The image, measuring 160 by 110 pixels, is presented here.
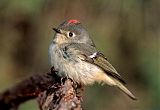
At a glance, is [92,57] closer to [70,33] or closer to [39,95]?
[70,33]

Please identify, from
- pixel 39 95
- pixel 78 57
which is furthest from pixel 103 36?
pixel 39 95

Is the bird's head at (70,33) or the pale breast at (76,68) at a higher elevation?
the bird's head at (70,33)

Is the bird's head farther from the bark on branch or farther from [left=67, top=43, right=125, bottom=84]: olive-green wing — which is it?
the bark on branch

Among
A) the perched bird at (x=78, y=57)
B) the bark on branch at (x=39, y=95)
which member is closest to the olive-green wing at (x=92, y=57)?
the perched bird at (x=78, y=57)

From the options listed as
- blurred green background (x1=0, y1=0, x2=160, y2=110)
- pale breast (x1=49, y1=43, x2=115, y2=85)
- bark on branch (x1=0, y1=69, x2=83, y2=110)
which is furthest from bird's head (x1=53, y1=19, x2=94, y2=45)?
bark on branch (x1=0, y1=69, x2=83, y2=110)

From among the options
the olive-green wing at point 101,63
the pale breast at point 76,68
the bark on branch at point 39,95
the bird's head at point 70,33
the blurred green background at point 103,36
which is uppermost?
the blurred green background at point 103,36

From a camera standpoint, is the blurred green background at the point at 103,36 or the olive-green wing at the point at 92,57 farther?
the blurred green background at the point at 103,36

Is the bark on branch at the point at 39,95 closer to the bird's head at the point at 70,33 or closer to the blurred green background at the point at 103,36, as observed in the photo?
the bird's head at the point at 70,33
